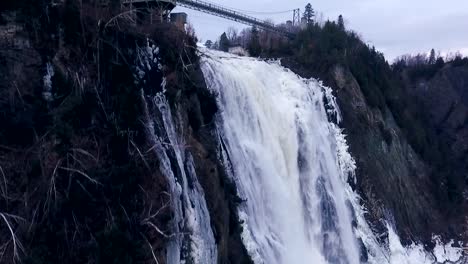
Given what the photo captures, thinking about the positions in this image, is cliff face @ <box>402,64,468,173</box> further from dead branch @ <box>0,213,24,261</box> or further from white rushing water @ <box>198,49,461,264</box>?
dead branch @ <box>0,213,24,261</box>

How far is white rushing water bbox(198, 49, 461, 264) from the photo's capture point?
16094 millimetres

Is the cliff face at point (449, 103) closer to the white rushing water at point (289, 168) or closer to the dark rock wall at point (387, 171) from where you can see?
the dark rock wall at point (387, 171)

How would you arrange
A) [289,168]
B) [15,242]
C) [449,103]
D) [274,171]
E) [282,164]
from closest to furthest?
[15,242]
[274,171]
[282,164]
[289,168]
[449,103]

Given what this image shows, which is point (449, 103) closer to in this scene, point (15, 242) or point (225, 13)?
point (225, 13)

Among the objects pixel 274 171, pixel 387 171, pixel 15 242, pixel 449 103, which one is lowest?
pixel 387 171

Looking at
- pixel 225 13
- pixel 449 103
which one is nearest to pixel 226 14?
pixel 225 13

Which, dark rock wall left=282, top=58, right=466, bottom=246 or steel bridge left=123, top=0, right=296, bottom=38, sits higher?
steel bridge left=123, top=0, right=296, bottom=38

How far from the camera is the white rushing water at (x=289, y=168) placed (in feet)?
52.8

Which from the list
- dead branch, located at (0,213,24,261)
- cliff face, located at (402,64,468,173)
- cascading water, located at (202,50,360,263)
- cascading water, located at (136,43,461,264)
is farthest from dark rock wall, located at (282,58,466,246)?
dead branch, located at (0,213,24,261)

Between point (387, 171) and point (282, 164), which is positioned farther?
point (387, 171)

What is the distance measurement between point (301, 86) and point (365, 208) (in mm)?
5086

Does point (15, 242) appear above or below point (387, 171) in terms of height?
above

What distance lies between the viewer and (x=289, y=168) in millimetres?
19109

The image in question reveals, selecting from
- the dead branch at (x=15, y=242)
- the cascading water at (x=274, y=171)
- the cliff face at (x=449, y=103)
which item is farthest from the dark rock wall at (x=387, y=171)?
the dead branch at (x=15, y=242)
